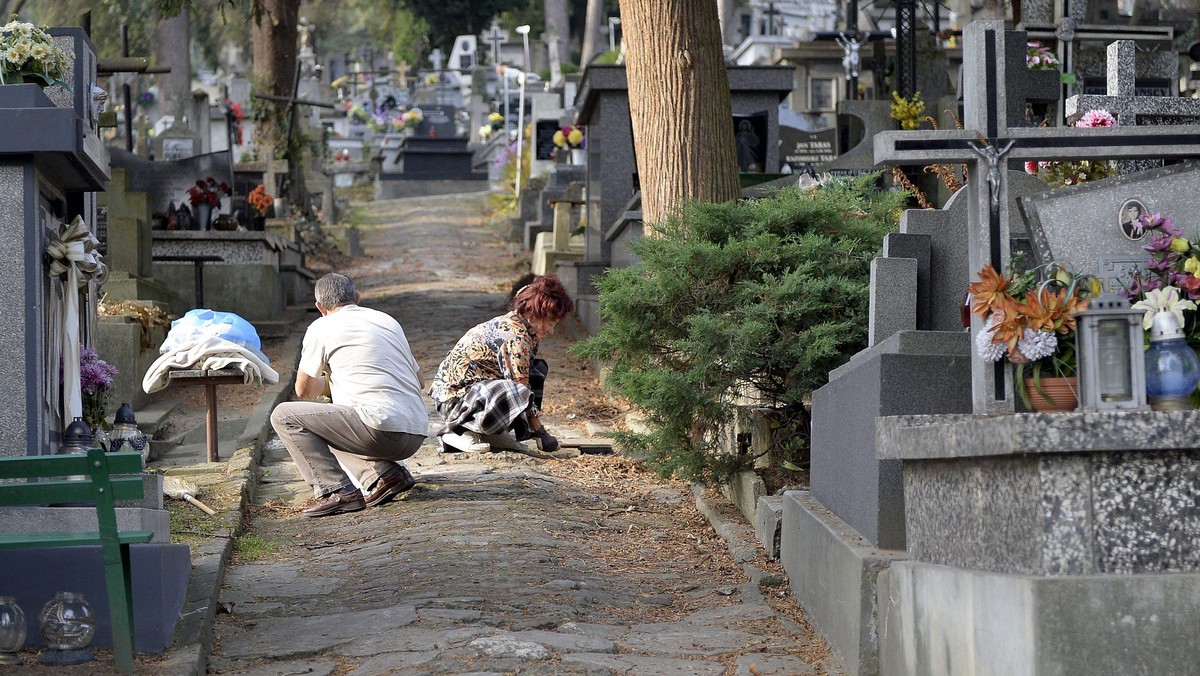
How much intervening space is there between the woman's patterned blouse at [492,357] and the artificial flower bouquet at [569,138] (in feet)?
48.9

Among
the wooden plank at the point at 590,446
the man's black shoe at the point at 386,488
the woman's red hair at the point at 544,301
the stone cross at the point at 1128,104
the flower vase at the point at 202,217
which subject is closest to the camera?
the stone cross at the point at 1128,104

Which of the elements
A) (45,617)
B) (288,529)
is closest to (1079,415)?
(45,617)

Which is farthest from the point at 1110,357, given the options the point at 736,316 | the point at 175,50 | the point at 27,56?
the point at 175,50

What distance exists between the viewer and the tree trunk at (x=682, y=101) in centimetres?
909

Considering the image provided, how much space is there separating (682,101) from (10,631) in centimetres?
588

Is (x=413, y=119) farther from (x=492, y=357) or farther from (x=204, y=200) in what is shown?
(x=492, y=357)

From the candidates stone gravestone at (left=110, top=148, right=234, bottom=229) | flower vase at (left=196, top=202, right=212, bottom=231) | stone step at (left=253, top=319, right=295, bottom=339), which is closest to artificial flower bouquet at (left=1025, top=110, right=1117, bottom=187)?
stone step at (left=253, top=319, right=295, bottom=339)

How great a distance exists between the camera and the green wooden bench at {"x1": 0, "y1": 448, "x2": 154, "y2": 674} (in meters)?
4.21

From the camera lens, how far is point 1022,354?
394 cm

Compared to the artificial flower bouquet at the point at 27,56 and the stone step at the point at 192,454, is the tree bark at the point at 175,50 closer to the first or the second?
the stone step at the point at 192,454

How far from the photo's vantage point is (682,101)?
9.16 m

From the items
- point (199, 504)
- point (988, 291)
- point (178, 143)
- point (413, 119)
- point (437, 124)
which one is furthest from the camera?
point (437, 124)

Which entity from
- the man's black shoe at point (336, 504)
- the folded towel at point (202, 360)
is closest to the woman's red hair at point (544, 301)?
the man's black shoe at point (336, 504)

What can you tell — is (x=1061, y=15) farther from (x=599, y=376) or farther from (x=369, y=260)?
(x=369, y=260)
